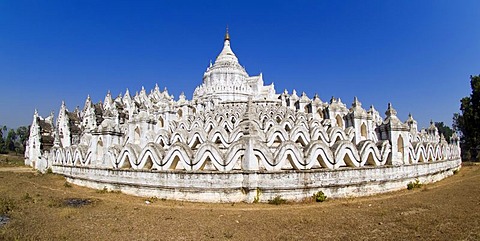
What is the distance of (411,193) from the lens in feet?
39.7

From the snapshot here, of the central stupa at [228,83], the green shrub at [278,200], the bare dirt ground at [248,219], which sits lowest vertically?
the bare dirt ground at [248,219]

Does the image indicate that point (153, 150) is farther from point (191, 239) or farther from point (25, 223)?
point (191, 239)

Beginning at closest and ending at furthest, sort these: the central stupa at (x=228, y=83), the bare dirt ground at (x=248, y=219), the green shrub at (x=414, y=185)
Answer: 1. the bare dirt ground at (x=248, y=219)
2. the green shrub at (x=414, y=185)
3. the central stupa at (x=228, y=83)

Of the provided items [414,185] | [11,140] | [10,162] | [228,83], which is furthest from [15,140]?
[414,185]

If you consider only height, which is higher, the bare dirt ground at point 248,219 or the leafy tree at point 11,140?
the leafy tree at point 11,140

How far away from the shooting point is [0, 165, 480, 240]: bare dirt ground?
22.4 ft

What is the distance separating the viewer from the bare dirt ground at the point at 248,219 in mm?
6840

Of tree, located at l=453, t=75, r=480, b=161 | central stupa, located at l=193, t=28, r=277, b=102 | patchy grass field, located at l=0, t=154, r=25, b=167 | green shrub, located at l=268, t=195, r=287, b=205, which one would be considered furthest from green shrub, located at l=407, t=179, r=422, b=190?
patchy grass field, located at l=0, t=154, r=25, b=167

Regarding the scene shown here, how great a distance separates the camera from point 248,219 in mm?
8203

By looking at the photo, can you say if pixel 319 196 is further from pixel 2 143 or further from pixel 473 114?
pixel 2 143

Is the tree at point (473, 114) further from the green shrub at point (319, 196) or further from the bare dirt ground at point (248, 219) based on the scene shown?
the green shrub at point (319, 196)

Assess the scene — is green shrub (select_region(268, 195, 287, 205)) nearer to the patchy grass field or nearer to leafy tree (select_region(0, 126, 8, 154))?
the patchy grass field

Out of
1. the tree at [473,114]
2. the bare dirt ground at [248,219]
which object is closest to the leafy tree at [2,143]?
the bare dirt ground at [248,219]

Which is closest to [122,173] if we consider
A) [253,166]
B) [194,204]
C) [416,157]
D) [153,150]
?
[153,150]
